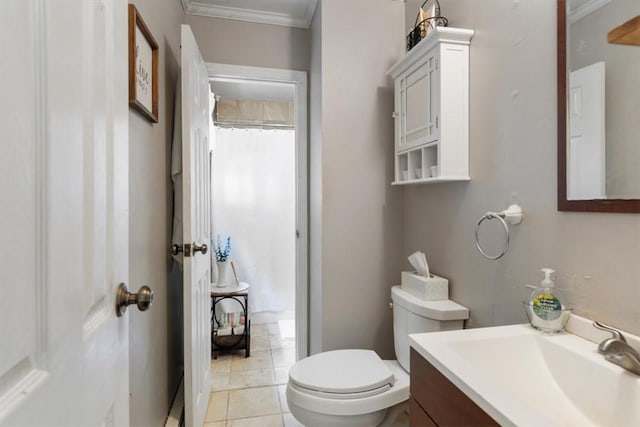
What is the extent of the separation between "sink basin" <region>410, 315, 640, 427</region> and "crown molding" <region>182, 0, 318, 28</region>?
1.94m

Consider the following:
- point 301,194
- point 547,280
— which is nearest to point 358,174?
point 301,194

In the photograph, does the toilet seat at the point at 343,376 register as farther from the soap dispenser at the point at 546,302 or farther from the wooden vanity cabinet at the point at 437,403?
the soap dispenser at the point at 546,302

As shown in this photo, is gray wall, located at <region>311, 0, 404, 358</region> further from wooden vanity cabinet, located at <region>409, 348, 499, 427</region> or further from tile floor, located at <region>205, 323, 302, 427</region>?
wooden vanity cabinet, located at <region>409, 348, 499, 427</region>

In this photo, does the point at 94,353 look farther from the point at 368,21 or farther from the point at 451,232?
the point at 368,21

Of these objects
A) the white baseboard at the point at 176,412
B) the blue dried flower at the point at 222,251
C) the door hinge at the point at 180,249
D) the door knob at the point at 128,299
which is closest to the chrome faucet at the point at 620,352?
the door knob at the point at 128,299

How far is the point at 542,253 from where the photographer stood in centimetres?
101

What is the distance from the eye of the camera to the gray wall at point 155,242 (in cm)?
120

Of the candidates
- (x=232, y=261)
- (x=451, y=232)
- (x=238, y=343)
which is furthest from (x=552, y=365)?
(x=232, y=261)

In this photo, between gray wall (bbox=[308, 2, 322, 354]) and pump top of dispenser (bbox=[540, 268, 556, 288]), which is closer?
pump top of dispenser (bbox=[540, 268, 556, 288])

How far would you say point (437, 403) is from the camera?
2.57 feet

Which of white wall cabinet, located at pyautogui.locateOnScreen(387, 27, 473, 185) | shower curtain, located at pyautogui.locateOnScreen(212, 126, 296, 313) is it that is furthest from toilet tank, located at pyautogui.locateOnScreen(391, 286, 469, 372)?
shower curtain, located at pyautogui.locateOnScreen(212, 126, 296, 313)

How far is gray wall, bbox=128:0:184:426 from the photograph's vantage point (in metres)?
1.20

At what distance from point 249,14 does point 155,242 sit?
5.02ft

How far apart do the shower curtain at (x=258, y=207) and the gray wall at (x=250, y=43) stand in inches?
43.1
